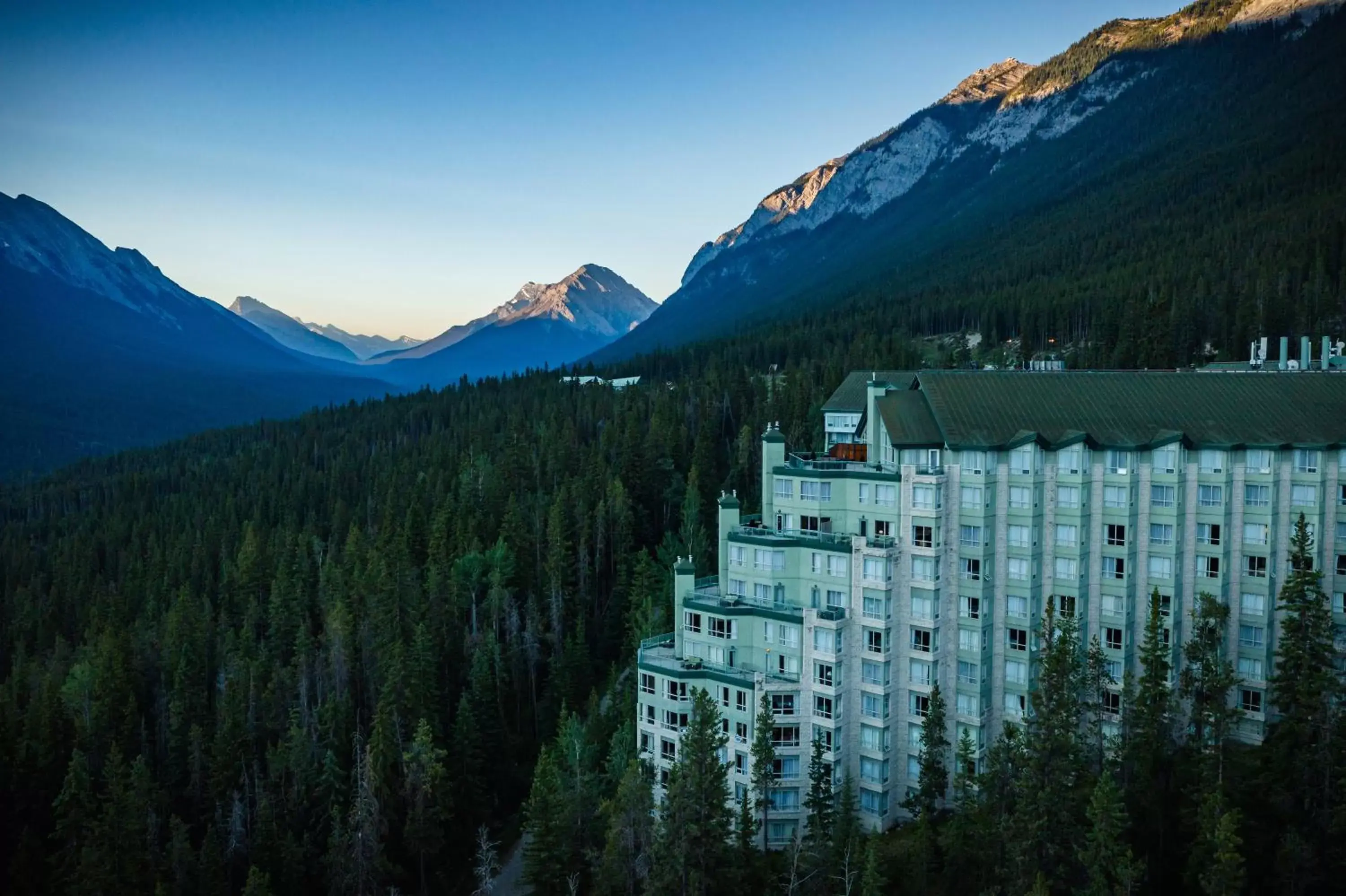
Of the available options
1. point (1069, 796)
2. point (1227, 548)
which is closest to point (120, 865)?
point (1069, 796)

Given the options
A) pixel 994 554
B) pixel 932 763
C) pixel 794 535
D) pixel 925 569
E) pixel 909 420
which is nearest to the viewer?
pixel 932 763

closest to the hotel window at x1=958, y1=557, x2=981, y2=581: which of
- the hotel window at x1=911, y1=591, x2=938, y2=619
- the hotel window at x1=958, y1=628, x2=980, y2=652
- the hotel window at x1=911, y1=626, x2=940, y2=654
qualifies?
the hotel window at x1=911, y1=591, x2=938, y2=619

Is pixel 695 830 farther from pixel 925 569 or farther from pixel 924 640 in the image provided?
pixel 925 569

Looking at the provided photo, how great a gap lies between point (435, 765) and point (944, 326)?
432 feet

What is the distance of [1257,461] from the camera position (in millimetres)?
51938

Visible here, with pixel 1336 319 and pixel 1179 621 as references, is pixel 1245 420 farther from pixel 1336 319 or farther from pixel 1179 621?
pixel 1336 319

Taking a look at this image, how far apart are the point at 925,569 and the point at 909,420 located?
30.2 feet

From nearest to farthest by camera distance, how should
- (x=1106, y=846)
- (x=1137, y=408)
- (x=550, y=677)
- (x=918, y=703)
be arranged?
(x=1106, y=846), (x=918, y=703), (x=1137, y=408), (x=550, y=677)

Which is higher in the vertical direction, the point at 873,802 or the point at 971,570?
the point at 971,570

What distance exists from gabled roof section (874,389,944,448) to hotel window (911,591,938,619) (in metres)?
8.95

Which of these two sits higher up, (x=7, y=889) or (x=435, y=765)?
(x=435, y=765)

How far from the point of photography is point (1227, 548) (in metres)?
52.2

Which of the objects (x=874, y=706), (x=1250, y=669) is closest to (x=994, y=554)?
(x=874, y=706)

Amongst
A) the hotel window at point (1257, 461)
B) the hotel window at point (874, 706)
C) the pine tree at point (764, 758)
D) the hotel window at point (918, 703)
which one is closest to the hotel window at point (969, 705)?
the hotel window at point (918, 703)
